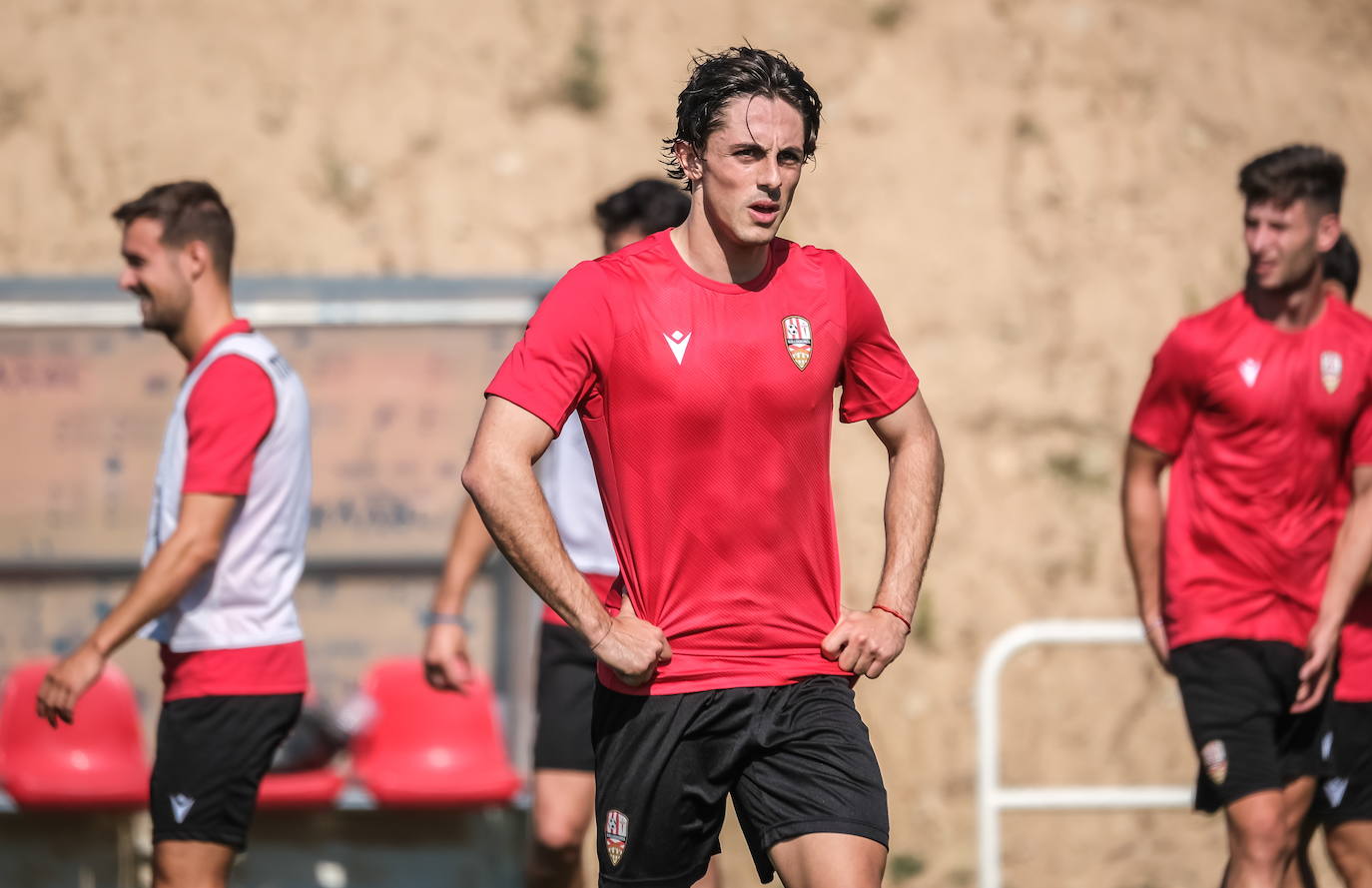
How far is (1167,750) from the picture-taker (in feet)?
21.8

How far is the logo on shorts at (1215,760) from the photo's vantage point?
4.38 metres

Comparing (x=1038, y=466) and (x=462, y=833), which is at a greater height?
(x=1038, y=466)

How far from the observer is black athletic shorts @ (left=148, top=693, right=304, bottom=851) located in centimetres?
413

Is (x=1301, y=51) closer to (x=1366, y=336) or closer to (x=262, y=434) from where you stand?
(x=1366, y=336)

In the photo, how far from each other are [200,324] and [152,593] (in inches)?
28.4

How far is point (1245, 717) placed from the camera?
14.4ft

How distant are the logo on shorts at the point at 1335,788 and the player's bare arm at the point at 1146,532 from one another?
505 millimetres

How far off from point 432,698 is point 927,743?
6.03 ft

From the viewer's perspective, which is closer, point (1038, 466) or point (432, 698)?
point (432, 698)


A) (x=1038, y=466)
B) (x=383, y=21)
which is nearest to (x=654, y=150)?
(x=383, y=21)

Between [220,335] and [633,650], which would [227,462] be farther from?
[633,650]

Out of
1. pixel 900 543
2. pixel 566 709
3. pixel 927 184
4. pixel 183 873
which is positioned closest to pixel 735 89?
pixel 900 543

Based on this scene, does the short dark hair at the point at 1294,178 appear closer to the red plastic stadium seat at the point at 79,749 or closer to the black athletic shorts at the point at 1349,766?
the black athletic shorts at the point at 1349,766

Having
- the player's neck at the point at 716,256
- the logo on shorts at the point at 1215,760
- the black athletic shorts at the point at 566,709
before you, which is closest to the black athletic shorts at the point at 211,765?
the black athletic shorts at the point at 566,709
